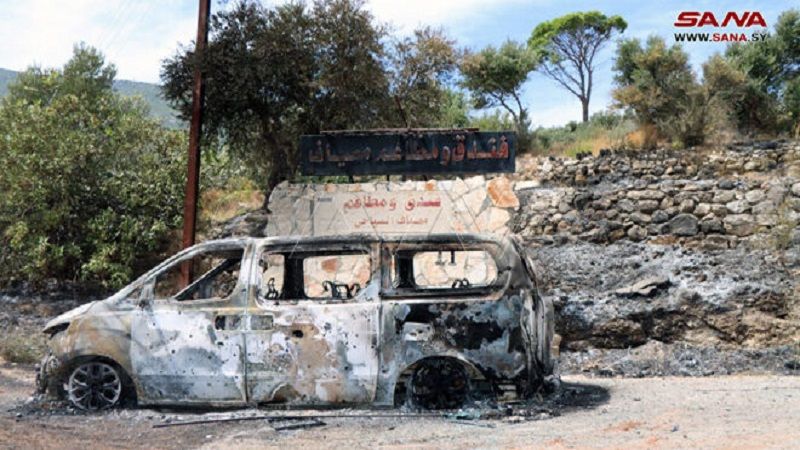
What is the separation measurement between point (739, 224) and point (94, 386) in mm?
14187

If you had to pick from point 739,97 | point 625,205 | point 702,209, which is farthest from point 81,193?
point 739,97

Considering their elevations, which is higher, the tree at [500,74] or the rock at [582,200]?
the tree at [500,74]

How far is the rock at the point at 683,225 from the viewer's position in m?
17.8

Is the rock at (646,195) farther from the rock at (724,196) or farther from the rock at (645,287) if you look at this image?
the rock at (645,287)

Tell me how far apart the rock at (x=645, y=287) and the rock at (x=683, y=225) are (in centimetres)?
374

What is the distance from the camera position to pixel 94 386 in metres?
8.07

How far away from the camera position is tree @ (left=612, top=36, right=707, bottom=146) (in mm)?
22562

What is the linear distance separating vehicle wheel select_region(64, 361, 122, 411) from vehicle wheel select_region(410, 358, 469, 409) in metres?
2.98

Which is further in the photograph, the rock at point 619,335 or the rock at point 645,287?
the rock at point 645,287

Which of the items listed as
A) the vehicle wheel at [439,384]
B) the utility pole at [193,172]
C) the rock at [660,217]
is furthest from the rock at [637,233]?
the vehicle wheel at [439,384]

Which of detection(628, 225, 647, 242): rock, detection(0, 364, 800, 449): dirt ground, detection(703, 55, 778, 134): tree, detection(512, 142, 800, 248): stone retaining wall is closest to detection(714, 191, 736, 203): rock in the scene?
detection(512, 142, 800, 248): stone retaining wall

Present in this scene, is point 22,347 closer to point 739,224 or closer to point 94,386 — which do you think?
point 94,386

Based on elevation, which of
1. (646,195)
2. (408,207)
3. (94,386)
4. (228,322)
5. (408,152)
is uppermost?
(408,152)

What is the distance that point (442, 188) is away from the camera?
1373 centimetres
